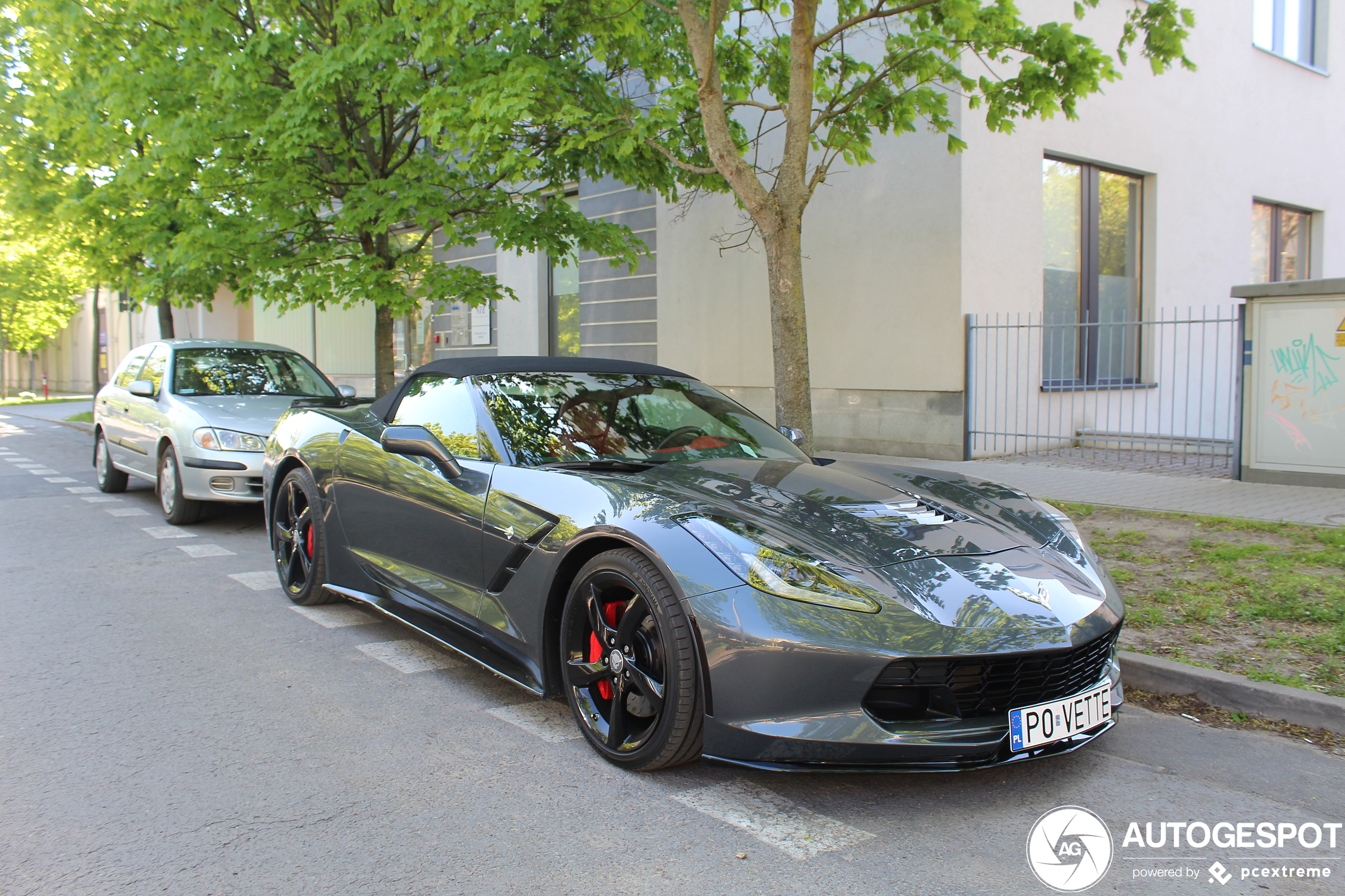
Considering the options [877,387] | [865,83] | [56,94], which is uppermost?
[56,94]

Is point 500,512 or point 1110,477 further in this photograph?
point 1110,477

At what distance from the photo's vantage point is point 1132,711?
3.89 meters

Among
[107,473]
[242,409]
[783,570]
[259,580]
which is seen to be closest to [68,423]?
[107,473]

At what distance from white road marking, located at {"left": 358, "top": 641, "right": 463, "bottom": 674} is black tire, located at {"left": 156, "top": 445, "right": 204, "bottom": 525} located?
167 inches

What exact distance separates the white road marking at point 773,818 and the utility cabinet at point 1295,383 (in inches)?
314

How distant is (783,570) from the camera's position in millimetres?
2855

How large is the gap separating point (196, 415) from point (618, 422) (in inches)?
217

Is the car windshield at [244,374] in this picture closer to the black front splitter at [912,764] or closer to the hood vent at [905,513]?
the hood vent at [905,513]

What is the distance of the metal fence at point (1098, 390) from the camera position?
36.7 ft

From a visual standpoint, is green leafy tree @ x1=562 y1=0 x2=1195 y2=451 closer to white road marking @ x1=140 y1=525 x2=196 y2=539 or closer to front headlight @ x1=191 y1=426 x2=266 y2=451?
front headlight @ x1=191 y1=426 x2=266 y2=451

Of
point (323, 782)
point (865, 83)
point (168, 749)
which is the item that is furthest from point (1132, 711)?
point (865, 83)

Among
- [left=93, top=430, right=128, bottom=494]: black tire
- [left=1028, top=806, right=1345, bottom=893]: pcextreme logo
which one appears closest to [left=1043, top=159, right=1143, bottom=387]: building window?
[left=1028, top=806, right=1345, bottom=893]: pcextreme logo

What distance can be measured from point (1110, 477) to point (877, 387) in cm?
314

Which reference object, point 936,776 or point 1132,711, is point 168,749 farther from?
point 1132,711
